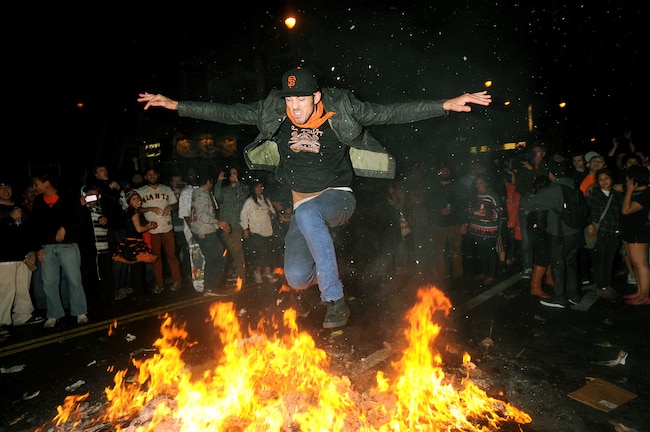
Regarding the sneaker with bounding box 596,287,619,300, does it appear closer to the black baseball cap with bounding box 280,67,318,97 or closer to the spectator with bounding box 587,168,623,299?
the spectator with bounding box 587,168,623,299

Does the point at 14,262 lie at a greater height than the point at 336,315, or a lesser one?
greater

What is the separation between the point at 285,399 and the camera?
3615 mm

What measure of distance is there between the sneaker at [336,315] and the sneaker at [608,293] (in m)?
5.22

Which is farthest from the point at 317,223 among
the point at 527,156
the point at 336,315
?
the point at 527,156

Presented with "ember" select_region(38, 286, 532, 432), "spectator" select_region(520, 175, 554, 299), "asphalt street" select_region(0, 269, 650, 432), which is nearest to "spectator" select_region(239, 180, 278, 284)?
"asphalt street" select_region(0, 269, 650, 432)

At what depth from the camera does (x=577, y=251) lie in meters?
6.41

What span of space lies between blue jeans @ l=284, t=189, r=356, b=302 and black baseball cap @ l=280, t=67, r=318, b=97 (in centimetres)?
107

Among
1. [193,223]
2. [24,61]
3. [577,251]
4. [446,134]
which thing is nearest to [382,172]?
[577,251]

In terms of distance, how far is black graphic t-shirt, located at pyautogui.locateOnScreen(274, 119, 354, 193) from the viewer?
4035 millimetres

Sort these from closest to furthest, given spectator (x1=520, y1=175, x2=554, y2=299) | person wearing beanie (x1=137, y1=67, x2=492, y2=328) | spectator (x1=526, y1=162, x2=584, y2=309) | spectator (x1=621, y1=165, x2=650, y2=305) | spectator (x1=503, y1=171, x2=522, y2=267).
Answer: person wearing beanie (x1=137, y1=67, x2=492, y2=328), spectator (x1=621, y1=165, x2=650, y2=305), spectator (x1=526, y1=162, x2=584, y2=309), spectator (x1=520, y1=175, x2=554, y2=299), spectator (x1=503, y1=171, x2=522, y2=267)

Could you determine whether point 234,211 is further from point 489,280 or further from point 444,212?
point 489,280

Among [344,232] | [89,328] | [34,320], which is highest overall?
[344,232]

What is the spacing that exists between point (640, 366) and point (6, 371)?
286 inches

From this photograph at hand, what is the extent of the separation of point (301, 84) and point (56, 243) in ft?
16.8
